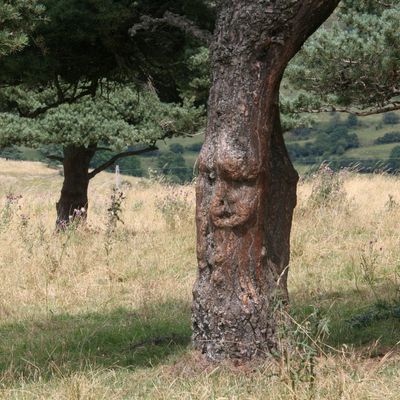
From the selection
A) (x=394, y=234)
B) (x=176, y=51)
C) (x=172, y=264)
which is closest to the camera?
(x=176, y=51)

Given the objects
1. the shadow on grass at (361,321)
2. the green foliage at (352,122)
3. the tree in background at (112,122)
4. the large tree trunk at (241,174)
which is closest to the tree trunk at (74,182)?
the tree in background at (112,122)

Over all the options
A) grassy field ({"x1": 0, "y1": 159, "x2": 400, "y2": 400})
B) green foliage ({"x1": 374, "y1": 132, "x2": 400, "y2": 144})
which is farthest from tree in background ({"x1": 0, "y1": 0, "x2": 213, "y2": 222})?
green foliage ({"x1": 374, "y1": 132, "x2": 400, "y2": 144})

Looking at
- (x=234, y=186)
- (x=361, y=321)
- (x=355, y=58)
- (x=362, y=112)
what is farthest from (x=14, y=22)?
(x=362, y=112)

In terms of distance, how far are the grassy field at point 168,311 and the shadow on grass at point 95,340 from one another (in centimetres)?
2

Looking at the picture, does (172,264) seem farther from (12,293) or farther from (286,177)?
(286,177)

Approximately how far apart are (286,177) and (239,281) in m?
0.92

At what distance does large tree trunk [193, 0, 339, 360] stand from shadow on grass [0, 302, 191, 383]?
2.73ft

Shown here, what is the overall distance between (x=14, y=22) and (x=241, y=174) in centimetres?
262

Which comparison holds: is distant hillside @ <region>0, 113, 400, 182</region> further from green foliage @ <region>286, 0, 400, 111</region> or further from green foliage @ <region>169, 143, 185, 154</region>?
green foliage @ <region>286, 0, 400, 111</region>

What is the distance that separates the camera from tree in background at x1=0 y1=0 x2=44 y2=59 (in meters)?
5.77

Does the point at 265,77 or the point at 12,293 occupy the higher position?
the point at 265,77

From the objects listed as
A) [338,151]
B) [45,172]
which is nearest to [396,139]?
[338,151]

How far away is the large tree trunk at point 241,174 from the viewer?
478 cm

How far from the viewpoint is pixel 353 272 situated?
8578mm
